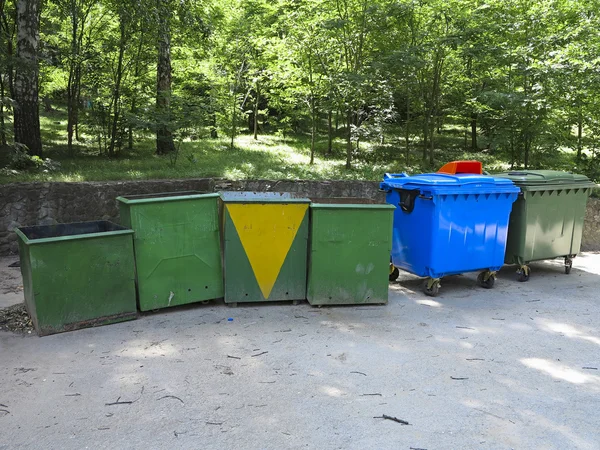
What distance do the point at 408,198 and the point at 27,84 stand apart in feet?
27.0

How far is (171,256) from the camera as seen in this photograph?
17.8 feet

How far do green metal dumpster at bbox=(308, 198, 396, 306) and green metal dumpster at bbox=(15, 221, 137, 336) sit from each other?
6.91 feet

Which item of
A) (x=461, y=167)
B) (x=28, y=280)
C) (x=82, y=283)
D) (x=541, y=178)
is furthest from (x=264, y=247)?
(x=541, y=178)

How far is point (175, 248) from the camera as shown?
5441mm

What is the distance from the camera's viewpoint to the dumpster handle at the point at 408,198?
6.64 meters

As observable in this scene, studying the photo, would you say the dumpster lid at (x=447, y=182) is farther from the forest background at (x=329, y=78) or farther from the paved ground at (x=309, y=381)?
the forest background at (x=329, y=78)

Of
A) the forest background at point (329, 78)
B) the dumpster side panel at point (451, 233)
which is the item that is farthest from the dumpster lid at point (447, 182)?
the forest background at point (329, 78)

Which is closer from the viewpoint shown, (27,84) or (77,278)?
(77,278)

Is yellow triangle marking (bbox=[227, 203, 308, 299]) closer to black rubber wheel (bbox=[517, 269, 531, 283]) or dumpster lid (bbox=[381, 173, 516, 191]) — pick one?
dumpster lid (bbox=[381, 173, 516, 191])

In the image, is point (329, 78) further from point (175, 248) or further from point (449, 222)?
point (175, 248)

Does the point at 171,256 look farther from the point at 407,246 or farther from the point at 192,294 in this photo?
the point at 407,246

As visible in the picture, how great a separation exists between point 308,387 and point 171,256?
2.36 metres

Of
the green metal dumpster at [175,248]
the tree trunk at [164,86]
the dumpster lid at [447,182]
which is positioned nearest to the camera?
the green metal dumpster at [175,248]

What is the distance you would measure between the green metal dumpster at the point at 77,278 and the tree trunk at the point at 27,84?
5.75 meters
